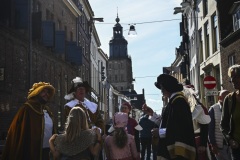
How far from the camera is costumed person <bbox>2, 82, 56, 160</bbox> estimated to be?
595 cm

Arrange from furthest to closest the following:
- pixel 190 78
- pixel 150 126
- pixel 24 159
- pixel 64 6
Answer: pixel 190 78, pixel 64 6, pixel 150 126, pixel 24 159

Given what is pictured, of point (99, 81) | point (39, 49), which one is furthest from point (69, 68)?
point (99, 81)

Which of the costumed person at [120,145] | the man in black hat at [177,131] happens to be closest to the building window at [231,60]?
the costumed person at [120,145]

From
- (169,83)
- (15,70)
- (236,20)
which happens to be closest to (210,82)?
(236,20)

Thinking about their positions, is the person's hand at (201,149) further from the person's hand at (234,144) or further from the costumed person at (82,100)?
the costumed person at (82,100)

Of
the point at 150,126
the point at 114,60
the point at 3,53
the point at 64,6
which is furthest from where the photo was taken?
the point at 114,60

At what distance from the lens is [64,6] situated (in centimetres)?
3194

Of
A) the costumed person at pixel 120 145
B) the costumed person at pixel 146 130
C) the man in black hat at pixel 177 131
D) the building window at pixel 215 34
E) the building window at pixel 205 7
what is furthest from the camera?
the building window at pixel 205 7

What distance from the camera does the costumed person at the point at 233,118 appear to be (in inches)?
204

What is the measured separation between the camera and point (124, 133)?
247 inches

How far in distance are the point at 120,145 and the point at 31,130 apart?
138 cm

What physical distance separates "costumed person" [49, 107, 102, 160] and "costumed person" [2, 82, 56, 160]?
1.15m

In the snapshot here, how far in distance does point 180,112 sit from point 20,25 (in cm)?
1479

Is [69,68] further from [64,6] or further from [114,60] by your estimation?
[114,60]
